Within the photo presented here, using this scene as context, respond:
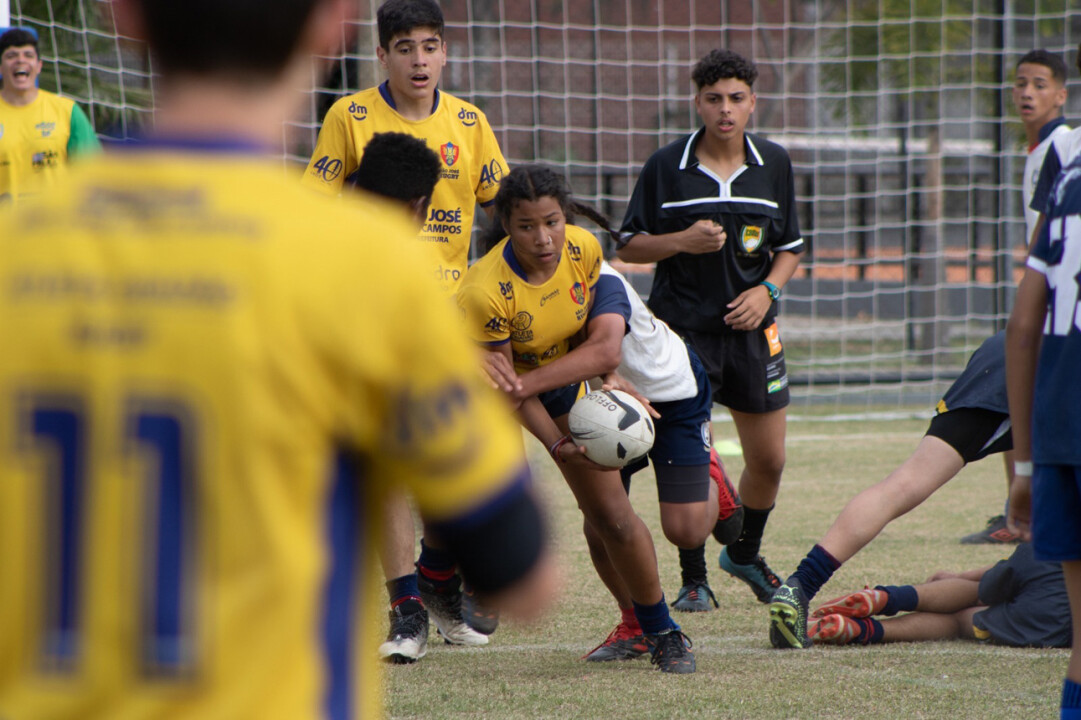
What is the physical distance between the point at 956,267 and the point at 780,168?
11498 millimetres

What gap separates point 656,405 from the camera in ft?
15.1

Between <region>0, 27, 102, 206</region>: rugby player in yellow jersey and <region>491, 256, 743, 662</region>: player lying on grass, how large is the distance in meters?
4.27

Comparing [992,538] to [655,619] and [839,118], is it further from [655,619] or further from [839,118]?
[839,118]

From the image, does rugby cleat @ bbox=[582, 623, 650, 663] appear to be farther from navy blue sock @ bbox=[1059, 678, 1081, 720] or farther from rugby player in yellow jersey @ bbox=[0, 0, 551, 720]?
rugby player in yellow jersey @ bbox=[0, 0, 551, 720]

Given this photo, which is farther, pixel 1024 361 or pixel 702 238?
pixel 702 238

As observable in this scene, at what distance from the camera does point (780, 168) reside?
5426 mm

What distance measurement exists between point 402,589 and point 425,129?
163cm

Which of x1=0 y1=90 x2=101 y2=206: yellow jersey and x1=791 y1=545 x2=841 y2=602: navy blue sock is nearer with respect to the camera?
x1=791 y1=545 x2=841 y2=602: navy blue sock

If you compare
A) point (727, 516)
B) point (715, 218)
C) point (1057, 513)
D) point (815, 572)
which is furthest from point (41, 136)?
point (1057, 513)

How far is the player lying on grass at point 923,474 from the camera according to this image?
14.0ft

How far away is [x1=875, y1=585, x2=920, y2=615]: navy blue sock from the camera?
4.35 m

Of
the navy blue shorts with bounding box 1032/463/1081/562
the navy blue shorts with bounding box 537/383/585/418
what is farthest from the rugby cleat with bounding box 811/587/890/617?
the navy blue shorts with bounding box 1032/463/1081/562

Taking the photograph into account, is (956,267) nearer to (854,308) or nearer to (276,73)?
(854,308)

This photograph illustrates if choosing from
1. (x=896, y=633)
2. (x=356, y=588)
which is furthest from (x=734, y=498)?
(x=356, y=588)
